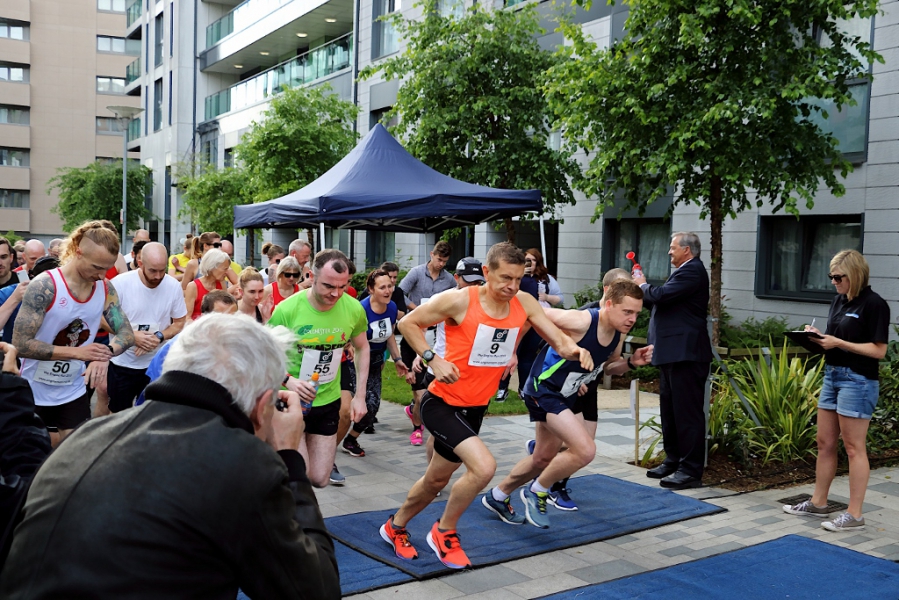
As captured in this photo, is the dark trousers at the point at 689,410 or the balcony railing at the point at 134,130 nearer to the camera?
the dark trousers at the point at 689,410

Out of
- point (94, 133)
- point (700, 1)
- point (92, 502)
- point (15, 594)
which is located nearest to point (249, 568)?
point (92, 502)

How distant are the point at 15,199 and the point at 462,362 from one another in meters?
62.2

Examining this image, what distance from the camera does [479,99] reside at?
14.7m

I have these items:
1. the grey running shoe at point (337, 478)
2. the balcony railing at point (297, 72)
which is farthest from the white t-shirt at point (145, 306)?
the balcony railing at point (297, 72)

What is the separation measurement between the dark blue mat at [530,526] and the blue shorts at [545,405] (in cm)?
83

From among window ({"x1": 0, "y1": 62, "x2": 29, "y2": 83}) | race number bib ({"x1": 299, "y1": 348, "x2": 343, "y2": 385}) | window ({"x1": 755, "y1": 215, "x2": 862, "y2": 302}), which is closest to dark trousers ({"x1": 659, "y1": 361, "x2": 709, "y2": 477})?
race number bib ({"x1": 299, "y1": 348, "x2": 343, "y2": 385})

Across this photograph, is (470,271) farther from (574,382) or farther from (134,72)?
(134,72)

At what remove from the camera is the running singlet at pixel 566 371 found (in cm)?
604

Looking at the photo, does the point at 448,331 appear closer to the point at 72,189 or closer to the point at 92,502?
the point at 92,502

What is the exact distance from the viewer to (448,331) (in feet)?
18.4

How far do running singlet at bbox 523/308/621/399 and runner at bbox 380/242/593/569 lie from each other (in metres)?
0.48

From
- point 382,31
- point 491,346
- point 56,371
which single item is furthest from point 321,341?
point 382,31

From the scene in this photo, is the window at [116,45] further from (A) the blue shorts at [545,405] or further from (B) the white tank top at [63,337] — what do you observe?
(A) the blue shorts at [545,405]

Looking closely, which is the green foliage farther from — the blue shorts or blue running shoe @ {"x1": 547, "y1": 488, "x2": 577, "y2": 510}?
the blue shorts
